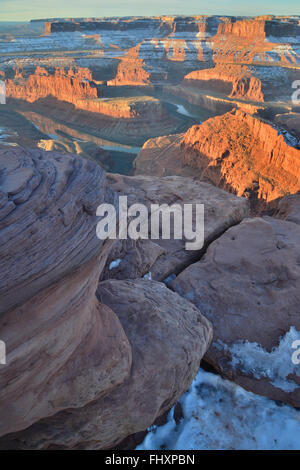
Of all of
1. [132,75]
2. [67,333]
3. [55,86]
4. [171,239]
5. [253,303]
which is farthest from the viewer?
[132,75]

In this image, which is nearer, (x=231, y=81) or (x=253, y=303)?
(x=253, y=303)

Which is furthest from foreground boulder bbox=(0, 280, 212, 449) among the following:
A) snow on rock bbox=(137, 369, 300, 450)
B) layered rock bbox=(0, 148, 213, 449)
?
snow on rock bbox=(137, 369, 300, 450)

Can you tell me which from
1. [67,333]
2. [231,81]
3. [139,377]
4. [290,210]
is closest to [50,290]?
[67,333]

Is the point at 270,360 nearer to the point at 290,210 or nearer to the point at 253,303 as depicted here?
the point at 253,303

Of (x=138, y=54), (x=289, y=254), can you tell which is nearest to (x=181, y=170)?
(x=289, y=254)

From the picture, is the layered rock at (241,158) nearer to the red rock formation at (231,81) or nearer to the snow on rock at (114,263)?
the snow on rock at (114,263)
